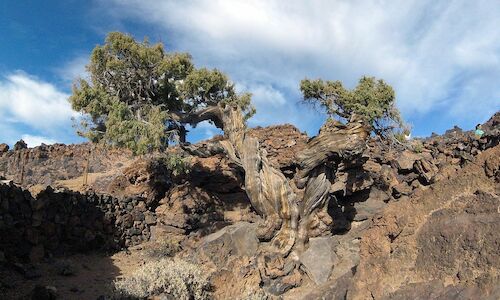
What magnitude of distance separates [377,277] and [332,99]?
70.0 feet

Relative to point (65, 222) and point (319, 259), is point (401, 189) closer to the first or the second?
point (319, 259)

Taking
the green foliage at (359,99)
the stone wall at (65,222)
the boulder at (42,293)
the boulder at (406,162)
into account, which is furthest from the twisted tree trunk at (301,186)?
the green foliage at (359,99)

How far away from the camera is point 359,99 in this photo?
998 inches

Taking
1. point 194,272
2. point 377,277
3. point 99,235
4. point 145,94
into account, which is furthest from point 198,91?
point 377,277

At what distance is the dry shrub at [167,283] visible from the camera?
8.16 m

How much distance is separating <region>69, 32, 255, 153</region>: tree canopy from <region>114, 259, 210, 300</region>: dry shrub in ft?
21.2

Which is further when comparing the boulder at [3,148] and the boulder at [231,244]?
the boulder at [3,148]

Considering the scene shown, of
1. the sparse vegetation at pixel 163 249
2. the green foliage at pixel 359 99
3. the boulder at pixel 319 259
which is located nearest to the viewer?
the boulder at pixel 319 259

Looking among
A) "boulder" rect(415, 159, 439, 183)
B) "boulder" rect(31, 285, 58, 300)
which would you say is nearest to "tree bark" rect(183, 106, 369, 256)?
"boulder" rect(415, 159, 439, 183)

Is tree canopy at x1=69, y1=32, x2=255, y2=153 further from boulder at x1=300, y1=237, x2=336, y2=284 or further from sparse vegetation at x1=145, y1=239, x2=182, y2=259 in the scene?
boulder at x1=300, y1=237, x2=336, y2=284

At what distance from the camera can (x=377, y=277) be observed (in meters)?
6.55

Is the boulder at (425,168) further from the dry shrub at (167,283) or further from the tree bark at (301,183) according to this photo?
the dry shrub at (167,283)

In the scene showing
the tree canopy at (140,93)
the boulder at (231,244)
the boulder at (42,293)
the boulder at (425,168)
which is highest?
the tree canopy at (140,93)

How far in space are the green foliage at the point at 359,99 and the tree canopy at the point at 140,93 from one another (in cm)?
1035
